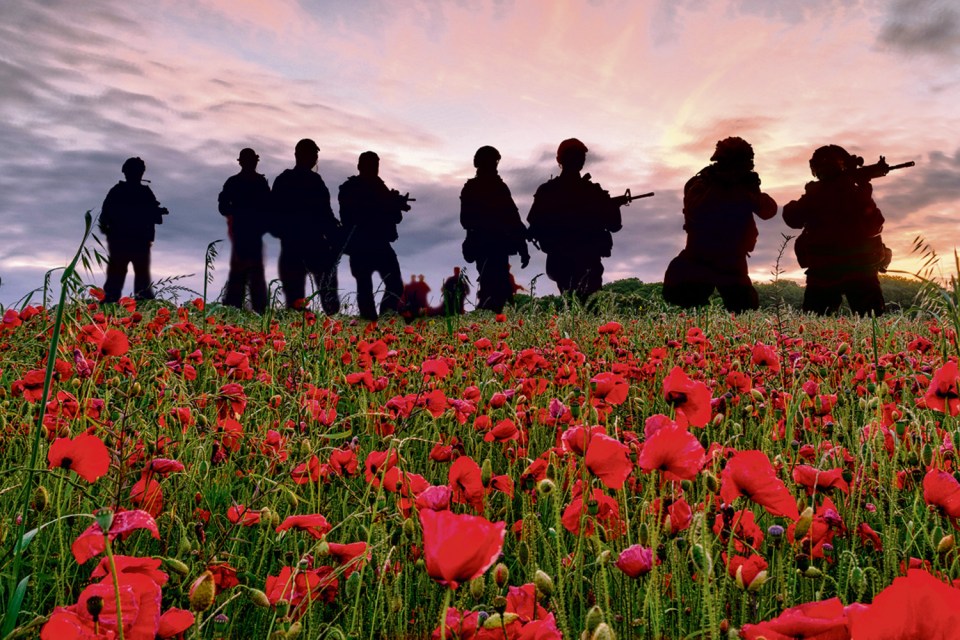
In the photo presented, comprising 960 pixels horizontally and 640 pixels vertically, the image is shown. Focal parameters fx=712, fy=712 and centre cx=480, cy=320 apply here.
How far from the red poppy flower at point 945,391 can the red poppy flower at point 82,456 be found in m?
2.11

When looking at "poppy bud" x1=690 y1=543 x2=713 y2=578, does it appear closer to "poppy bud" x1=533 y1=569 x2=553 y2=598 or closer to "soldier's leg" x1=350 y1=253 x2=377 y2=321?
"poppy bud" x1=533 y1=569 x2=553 y2=598

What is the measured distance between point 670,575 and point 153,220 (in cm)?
1383

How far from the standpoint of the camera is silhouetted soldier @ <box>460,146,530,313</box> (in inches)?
526

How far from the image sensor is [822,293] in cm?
1327

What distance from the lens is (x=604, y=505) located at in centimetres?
164

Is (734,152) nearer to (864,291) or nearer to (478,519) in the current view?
(864,291)

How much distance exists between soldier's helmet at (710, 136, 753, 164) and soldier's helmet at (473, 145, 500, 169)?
409 centimetres

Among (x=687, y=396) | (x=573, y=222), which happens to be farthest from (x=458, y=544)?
(x=573, y=222)

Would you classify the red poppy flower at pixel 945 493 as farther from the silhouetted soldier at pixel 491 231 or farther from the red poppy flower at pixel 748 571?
the silhouetted soldier at pixel 491 231

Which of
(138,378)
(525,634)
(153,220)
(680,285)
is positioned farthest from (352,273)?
(525,634)

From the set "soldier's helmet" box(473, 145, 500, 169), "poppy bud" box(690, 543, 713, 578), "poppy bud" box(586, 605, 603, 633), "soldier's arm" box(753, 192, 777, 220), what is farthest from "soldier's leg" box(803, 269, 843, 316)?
"poppy bud" box(586, 605, 603, 633)

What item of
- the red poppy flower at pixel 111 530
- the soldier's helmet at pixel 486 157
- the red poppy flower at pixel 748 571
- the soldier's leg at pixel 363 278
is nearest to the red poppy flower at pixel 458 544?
the red poppy flower at pixel 111 530

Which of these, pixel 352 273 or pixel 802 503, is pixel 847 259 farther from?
pixel 802 503

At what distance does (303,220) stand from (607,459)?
1222 centimetres
